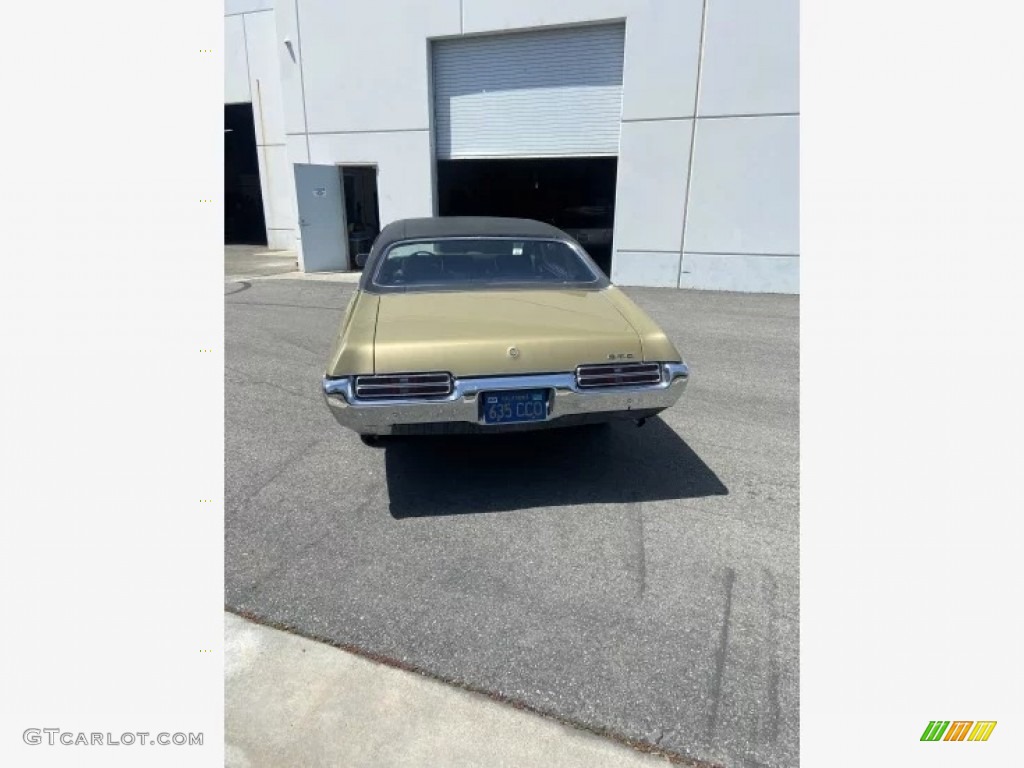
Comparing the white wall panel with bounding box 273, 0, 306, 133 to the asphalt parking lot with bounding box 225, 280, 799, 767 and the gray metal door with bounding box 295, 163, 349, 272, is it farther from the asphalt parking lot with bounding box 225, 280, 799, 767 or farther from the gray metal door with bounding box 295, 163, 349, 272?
the asphalt parking lot with bounding box 225, 280, 799, 767

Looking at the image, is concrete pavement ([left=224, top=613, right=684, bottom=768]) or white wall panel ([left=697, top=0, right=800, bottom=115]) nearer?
concrete pavement ([left=224, top=613, right=684, bottom=768])

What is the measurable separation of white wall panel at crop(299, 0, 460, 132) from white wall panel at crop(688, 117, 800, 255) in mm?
5440

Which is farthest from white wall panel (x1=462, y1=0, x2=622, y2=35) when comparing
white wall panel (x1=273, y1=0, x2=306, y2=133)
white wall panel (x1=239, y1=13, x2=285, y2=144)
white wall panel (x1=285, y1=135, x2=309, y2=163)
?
white wall panel (x1=239, y1=13, x2=285, y2=144)

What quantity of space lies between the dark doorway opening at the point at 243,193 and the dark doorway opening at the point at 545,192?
10567mm

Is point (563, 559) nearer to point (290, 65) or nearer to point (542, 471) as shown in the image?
point (542, 471)

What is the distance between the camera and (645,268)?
10.4 m

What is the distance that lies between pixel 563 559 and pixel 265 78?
1843 centimetres

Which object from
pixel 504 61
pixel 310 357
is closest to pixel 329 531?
pixel 310 357

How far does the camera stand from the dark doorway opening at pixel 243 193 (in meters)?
21.2

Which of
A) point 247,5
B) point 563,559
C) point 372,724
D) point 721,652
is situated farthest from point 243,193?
point 721,652

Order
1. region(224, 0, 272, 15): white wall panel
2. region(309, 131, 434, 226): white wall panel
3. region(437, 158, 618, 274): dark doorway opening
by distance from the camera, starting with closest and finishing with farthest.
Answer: region(309, 131, 434, 226): white wall panel < region(437, 158, 618, 274): dark doorway opening < region(224, 0, 272, 15): white wall panel

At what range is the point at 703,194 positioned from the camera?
960cm

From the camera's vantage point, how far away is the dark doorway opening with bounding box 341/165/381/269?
500 inches

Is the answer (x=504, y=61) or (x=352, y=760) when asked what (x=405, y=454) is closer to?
(x=352, y=760)
